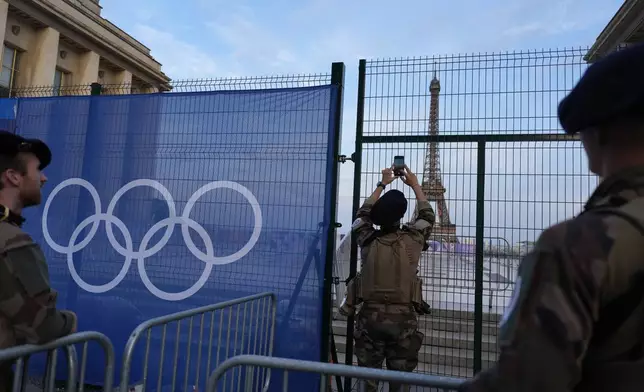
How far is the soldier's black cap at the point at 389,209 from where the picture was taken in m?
3.91

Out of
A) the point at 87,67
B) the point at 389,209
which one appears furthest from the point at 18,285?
the point at 87,67

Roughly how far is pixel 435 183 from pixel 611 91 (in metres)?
3.31

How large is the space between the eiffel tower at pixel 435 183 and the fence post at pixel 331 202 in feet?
2.89

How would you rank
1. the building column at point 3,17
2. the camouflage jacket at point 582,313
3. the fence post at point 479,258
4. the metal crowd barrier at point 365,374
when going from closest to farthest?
the camouflage jacket at point 582,313 < the metal crowd barrier at point 365,374 < the fence post at point 479,258 < the building column at point 3,17

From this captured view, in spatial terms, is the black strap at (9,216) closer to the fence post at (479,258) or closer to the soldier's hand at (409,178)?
the soldier's hand at (409,178)

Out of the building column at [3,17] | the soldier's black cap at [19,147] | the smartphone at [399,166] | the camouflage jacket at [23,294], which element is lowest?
the camouflage jacket at [23,294]

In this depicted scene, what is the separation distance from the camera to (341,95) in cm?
452

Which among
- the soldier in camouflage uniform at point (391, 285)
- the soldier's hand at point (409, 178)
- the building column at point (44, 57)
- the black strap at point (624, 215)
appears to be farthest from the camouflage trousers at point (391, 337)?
the building column at point (44, 57)

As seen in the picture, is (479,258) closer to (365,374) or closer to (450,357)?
(450,357)

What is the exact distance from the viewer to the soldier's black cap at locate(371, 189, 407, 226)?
12.8 feet

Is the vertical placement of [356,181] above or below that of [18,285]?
above

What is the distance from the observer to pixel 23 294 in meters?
1.95

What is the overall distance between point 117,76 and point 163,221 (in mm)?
30414

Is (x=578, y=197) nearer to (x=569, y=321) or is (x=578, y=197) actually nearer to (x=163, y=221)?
(x=569, y=321)
